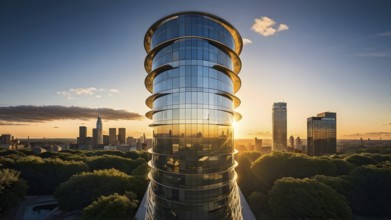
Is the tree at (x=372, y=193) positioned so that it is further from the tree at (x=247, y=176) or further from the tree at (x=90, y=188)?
the tree at (x=90, y=188)

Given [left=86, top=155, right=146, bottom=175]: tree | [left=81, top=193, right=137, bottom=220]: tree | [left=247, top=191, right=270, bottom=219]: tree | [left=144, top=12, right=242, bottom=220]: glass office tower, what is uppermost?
[left=144, top=12, right=242, bottom=220]: glass office tower

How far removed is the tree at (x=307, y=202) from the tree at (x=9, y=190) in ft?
163

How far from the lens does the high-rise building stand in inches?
5919

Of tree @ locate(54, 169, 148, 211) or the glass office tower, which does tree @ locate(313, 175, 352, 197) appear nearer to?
the glass office tower

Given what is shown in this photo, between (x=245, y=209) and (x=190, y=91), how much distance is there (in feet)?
89.9

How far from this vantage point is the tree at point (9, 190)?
36.3 meters

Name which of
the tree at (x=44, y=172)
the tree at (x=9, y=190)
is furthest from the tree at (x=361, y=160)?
the tree at (x=9, y=190)

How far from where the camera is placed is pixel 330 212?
1217 inches

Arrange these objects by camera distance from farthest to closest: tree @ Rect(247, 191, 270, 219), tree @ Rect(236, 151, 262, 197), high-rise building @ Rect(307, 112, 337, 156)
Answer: high-rise building @ Rect(307, 112, 337, 156) < tree @ Rect(236, 151, 262, 197) < tree @ Rect(247, 191, 270, 219)

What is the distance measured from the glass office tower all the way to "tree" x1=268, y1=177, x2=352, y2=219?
911 centimetres

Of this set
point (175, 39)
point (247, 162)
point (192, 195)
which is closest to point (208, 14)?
point (175, 39)

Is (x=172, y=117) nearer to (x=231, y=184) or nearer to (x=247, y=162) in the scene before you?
(x=231, y=184)

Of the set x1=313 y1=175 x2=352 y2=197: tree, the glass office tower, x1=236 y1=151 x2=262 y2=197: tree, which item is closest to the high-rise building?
x1=236 y1=151 x2=262 y2=197: tree

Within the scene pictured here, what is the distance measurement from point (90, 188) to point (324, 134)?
16739 cm
